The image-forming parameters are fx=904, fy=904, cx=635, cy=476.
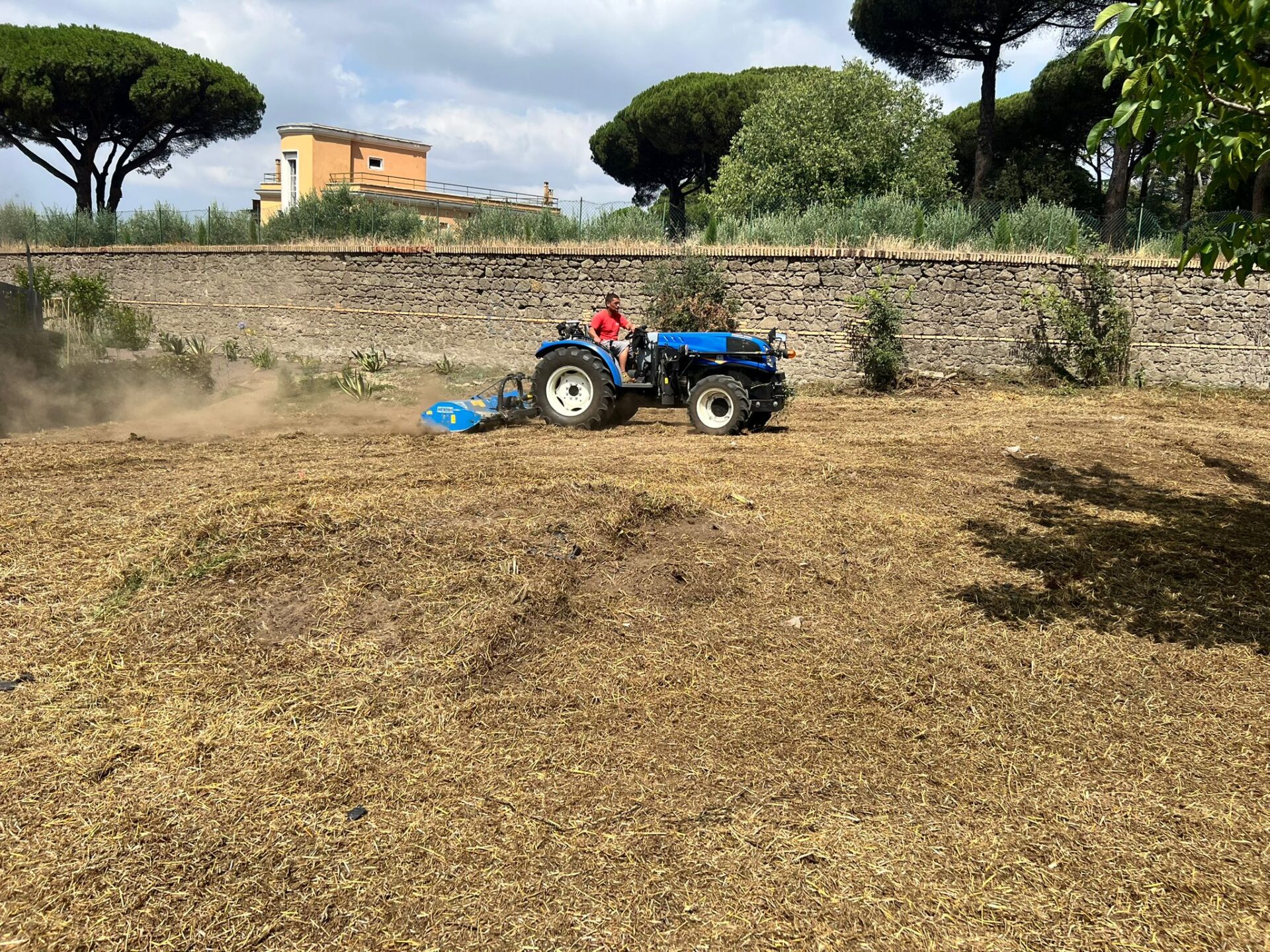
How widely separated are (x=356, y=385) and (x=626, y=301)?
4.90 meters

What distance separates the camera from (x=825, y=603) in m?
4.68

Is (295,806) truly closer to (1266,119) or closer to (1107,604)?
(1107,604)

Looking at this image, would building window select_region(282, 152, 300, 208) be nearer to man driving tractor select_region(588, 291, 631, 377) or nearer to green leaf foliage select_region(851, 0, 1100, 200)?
green leaf foliage select_region(851, 0, 1100, 200)

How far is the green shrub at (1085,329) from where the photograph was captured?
14055 mm

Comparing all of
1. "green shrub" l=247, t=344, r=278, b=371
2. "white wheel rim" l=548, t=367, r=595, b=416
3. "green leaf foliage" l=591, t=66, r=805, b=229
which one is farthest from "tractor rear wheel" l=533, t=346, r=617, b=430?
"green leaf foliage" l=591, t=66, r=805, b=229

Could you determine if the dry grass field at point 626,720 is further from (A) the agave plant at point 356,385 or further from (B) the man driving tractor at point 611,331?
(A) the agave plant at point 356,385

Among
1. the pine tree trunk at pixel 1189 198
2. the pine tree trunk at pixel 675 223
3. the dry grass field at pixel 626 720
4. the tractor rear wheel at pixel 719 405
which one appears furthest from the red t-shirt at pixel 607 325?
the pine tree trunk at pixel 1189 198

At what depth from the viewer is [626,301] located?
16.0 meters

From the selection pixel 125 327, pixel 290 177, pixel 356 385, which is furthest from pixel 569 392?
pixel 290 177

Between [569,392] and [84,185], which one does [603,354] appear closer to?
[569,392]

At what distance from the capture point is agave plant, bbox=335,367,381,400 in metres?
14.1

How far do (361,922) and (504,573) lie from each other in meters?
2.23

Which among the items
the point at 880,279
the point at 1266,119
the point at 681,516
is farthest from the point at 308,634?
the point at 880,279

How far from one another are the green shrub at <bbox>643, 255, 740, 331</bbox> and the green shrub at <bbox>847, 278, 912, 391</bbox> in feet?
6.85
